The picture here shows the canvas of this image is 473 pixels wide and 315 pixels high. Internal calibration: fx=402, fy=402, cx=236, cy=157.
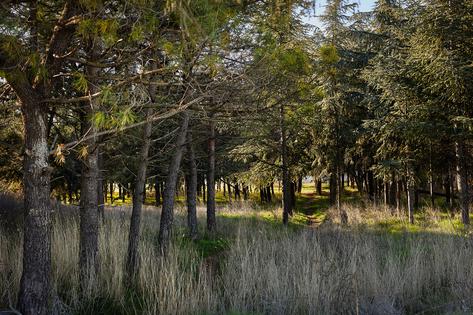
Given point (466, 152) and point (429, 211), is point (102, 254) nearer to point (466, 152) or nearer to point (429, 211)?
point (466, 152)

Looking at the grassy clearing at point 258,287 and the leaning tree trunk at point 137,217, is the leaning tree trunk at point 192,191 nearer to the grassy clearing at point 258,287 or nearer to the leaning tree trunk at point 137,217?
the leaning tree trunk at point 137,217

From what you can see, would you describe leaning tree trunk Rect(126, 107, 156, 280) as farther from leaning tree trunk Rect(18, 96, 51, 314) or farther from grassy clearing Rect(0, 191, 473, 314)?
leaning tree trunk Rect(18, 96, 51, 314)

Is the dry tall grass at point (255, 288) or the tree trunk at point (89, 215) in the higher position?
the tree trunk at point (89, 215)

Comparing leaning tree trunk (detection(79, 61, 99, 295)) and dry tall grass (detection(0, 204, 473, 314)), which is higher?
leaning tree trunk (detection(79, 61, 99, 295))

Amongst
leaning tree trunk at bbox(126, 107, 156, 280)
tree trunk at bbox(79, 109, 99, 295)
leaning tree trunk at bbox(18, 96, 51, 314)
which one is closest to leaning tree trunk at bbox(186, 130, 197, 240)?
leaning tree trunk at bbox(126, 107, 156, 280)

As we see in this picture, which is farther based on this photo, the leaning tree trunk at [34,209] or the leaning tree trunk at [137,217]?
the leaning tree trunk at [137,217]

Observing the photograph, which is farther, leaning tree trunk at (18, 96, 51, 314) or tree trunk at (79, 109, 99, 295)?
tree trunk at (79, 109, 99, 295)

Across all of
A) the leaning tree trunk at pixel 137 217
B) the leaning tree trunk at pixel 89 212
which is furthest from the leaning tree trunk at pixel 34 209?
the leaning tree trunk at pixel 137 217

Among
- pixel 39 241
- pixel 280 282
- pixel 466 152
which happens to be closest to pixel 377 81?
pixel 466 152

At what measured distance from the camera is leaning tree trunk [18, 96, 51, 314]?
340 centimetres

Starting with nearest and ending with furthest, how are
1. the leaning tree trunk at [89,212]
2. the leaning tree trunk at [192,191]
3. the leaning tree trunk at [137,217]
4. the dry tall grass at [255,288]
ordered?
the dry tall grass at [255,288]
the leaning tree trunk at [89,212]
the leaning tree trunk at [137,217]
the leaning tree trunk at [192,191]

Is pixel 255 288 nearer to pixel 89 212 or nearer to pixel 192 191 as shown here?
pixel 89 212

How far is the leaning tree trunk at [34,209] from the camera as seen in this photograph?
11.2 feet

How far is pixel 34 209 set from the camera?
341cm
